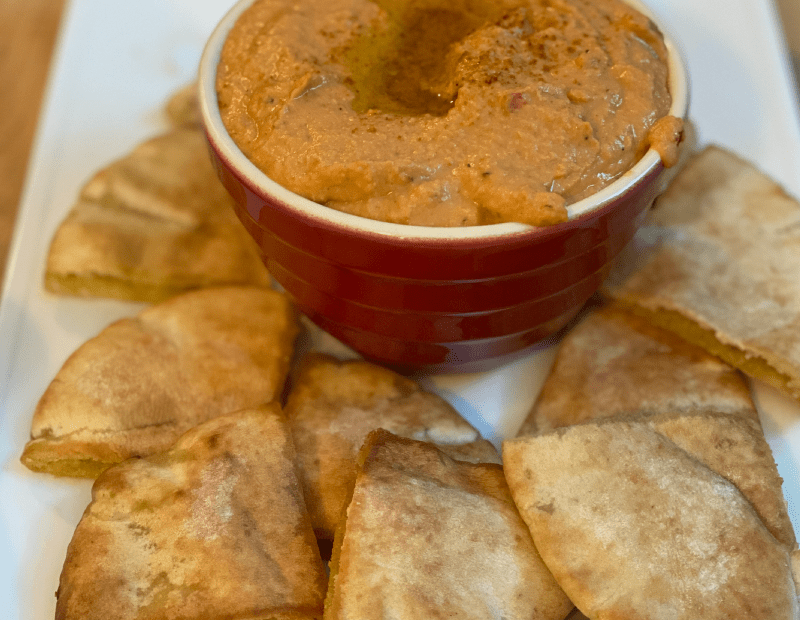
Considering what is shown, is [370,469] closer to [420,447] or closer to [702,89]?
[420,447]

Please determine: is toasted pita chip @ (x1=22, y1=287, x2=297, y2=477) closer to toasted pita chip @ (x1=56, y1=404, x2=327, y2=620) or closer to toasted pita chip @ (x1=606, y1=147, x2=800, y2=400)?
toasted pita chip @ (x1=56, y1=404, x2=327, y2=620)

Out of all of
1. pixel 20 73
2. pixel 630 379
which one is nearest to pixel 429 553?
pixel 630 379

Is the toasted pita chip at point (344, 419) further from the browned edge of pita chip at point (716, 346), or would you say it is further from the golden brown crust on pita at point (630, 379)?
the browned edge of pita chip at point (716, 346)

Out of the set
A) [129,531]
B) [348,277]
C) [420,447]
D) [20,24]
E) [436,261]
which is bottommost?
[20,24]

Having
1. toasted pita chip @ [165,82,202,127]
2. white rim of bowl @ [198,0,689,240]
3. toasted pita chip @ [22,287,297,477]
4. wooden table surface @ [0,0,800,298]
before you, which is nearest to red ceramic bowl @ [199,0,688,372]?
white rim of bowl @ [198,0,689,240]

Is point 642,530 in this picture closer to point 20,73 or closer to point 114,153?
point 114,153

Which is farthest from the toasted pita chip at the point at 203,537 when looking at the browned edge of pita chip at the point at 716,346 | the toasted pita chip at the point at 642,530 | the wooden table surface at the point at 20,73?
the wooden table surface at the point at 20,73

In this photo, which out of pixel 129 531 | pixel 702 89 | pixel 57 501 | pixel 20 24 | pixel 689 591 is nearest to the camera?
pixel 689 591

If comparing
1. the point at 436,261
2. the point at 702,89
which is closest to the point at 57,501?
the point at 436,261
